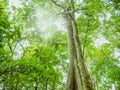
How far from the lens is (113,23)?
14.5 m

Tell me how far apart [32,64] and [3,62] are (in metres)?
1.23

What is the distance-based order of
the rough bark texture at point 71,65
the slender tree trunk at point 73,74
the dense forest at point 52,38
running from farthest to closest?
the rough bark texture at point 71,65
the slender tree trunk at point 73,74
the dense forest at point 52,38

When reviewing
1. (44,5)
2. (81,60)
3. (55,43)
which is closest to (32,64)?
(81,60)

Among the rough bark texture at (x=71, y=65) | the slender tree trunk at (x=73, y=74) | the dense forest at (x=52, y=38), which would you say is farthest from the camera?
the rough bark texture at (x=71, y=65)

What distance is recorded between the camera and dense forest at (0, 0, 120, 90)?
7.08 meters

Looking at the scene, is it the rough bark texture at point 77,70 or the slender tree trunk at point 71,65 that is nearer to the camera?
the rough bark texture at point 77,70

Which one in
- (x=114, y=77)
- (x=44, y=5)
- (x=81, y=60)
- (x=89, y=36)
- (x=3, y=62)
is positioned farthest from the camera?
(x=89, y=36)

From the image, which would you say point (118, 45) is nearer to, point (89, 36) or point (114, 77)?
point (89, 36)

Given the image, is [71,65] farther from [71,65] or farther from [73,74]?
[73,74]

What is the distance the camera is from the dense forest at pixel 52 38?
Answer: 708 cm

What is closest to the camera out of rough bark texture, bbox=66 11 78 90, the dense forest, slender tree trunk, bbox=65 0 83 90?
the dense forest

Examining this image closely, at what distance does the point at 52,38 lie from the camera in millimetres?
15609

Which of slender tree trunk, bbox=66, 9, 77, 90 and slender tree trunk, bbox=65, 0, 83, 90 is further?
slender tree trunk, bbox=66, 9, 77, 90

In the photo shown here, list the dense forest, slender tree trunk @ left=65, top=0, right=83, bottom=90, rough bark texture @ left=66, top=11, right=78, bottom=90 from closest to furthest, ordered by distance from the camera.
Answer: the dense forest → slender tree trunk @ left=65, top=0, right=83, bottom=90 → rough bark texture @ left=66, top=11, right=78, bottom=90
